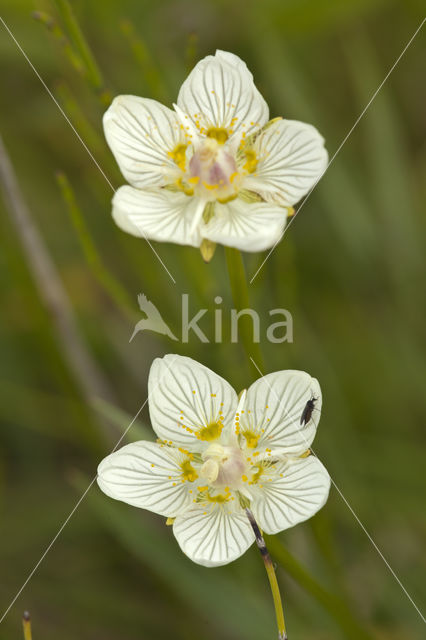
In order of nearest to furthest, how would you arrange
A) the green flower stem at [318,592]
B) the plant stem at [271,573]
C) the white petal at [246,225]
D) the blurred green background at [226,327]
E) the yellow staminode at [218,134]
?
the plant stem at [271,573]
the white petal at [246,225]
the green flower stem at [318,592]
the yellow staminode at [218,134]
the blurred green background at [226,327]

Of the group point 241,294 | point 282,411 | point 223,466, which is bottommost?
point 223,466

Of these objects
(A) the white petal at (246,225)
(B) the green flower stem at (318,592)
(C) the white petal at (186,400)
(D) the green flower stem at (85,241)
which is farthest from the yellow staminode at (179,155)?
(B) the green flower stem at (318,592)

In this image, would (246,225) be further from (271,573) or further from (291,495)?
(271,573)

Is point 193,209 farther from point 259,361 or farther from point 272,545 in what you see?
point 272,545

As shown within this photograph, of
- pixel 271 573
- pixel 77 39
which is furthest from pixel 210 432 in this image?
pixel 77 39

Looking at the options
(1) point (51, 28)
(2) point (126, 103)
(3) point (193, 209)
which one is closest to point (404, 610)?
(3) point (193, 209)

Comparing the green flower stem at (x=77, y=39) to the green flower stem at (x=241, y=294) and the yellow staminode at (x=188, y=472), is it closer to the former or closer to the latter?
the green flower stem at (x=241, y=294)

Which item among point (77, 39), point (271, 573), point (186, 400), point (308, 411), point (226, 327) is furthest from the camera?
point (226, 327)
